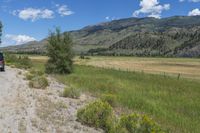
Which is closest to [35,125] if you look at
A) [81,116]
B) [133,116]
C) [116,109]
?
[81,116]

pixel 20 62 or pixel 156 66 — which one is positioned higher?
pixel 20 62

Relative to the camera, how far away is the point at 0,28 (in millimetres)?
89562

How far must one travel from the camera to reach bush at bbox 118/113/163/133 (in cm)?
1142

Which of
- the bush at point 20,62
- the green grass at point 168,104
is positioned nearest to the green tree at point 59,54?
the bush at point 20,62

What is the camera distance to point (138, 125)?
464 inches

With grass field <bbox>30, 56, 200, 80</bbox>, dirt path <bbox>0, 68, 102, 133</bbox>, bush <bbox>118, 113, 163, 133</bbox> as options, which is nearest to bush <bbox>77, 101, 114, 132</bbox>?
dirt path <bbox>0, 68, 102, 133</bbox>

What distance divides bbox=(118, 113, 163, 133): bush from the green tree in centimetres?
3763

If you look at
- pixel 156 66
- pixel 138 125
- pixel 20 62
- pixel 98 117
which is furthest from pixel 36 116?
pixel 156 66

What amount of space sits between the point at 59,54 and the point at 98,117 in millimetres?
36279

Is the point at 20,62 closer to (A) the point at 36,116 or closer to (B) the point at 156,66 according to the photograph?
(B) the point at 156,66

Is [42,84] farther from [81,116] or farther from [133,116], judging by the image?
[133,116]

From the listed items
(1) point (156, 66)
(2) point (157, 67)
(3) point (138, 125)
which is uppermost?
(3) point (138, 125)

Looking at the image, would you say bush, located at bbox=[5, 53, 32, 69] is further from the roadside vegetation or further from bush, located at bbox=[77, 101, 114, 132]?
the roadside vegetation

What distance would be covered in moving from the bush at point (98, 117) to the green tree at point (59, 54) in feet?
117
